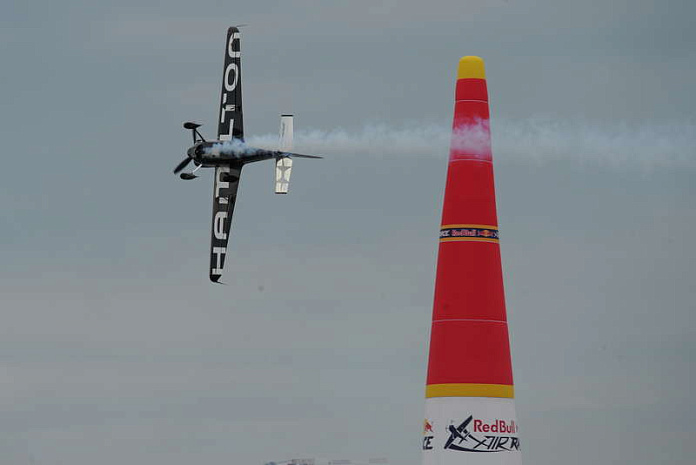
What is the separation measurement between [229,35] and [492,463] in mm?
14033

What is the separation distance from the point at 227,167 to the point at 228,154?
0.81 meters

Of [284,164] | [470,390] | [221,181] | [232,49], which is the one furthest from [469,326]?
[232,49]

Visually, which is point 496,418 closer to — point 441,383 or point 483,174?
point 441,383

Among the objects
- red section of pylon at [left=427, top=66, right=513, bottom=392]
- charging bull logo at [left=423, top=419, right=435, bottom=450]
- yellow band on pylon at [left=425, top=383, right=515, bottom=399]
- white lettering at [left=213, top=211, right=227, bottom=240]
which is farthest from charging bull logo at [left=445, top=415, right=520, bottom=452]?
white lettering at [left=213, top=211, right=227, bottom=240]

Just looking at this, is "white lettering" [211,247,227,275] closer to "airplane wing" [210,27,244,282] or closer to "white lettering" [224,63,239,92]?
"airplane wing" [210,27,244,282]

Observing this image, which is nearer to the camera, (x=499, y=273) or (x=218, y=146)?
(x=499, y=273)

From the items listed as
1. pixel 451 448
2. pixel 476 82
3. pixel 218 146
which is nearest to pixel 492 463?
pixel 451 448

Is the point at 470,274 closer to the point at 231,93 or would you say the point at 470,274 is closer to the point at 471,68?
the point at 471,68

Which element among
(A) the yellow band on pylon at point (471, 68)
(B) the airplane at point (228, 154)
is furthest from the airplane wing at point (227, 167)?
(A) the yellow band on pylon at point (471, 68)

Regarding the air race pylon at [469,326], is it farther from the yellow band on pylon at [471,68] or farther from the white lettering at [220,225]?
the white lettering at [220,225]

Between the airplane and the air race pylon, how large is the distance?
19.5ft

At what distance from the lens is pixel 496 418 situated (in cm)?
2572

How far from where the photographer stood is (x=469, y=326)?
25.5 m

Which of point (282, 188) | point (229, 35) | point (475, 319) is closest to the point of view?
point (475, 319)
